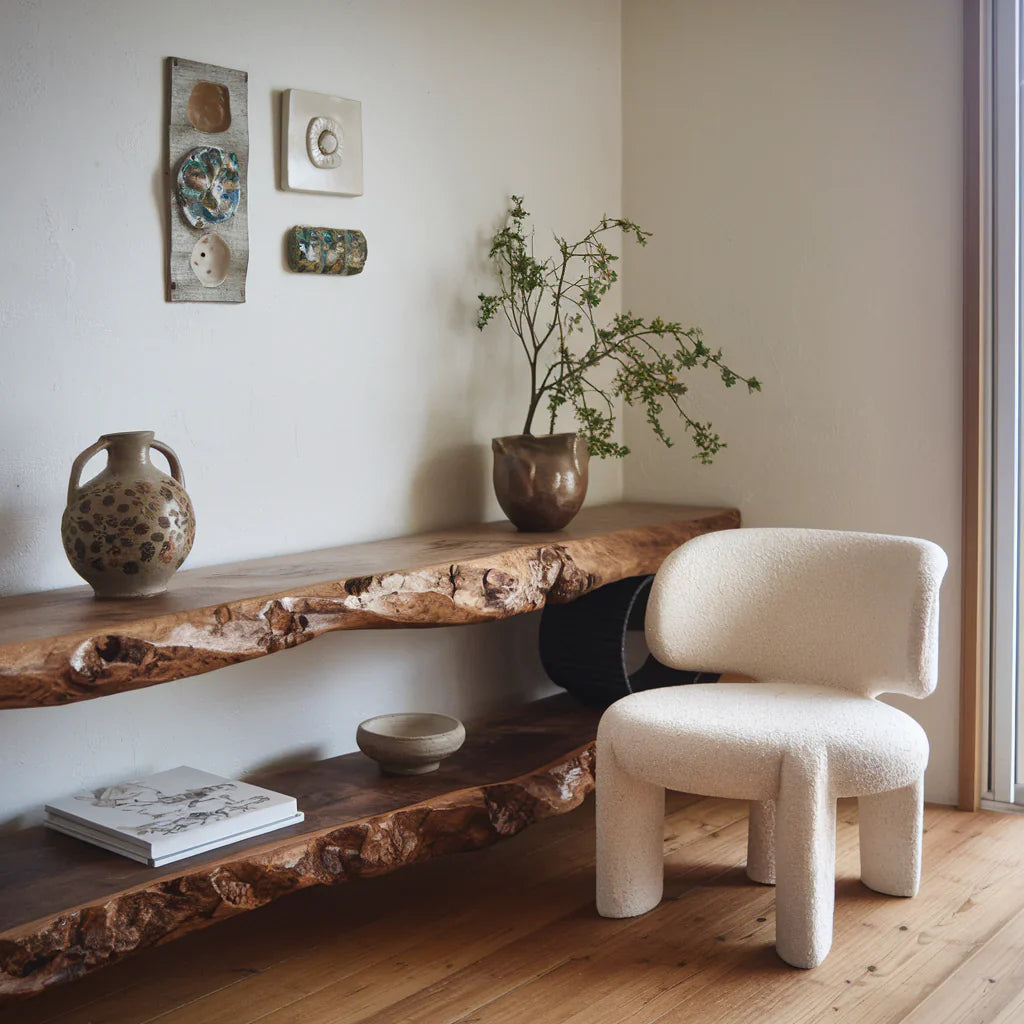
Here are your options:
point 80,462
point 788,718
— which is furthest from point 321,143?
point 788,718

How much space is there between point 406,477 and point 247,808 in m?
0.91

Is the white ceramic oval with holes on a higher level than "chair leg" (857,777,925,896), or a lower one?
higher

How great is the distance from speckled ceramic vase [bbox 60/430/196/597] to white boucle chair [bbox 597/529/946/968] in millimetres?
853

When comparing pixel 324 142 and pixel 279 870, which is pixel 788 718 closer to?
pixel 279 870

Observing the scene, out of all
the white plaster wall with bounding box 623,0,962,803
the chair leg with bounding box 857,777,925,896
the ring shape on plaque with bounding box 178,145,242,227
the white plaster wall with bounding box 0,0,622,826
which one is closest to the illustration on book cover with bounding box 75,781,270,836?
the white plaster wall with bounding box 0,0,622,826

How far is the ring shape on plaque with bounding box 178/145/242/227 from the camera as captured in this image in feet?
7.30

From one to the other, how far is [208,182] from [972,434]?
1754mm

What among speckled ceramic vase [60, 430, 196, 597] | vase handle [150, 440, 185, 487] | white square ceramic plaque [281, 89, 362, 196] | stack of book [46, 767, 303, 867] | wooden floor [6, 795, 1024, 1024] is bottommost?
wooden floor [6, 795, 1024, 1024]

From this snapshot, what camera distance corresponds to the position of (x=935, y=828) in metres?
2.74

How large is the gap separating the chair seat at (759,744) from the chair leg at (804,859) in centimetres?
2

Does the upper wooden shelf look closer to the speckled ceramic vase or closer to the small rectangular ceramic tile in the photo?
the speckled ceramic vase

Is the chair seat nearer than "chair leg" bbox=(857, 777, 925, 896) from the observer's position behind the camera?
Yes

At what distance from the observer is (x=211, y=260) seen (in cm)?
229

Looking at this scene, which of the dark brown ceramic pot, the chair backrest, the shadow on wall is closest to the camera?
the chair backrest
